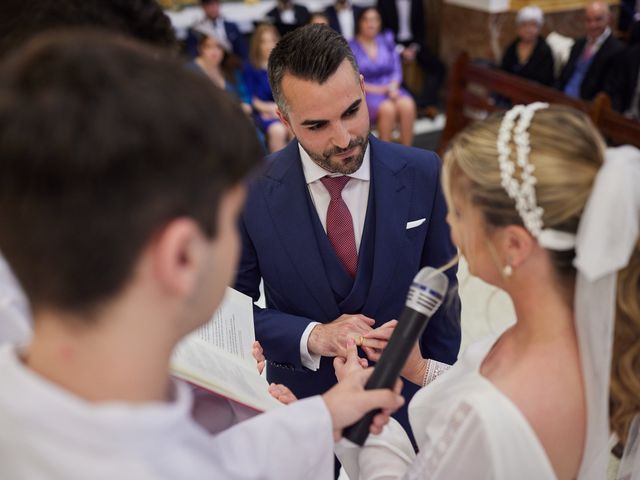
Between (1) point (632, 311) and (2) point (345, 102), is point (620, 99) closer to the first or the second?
(2) point (345, 102)

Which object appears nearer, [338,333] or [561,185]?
[561,185]

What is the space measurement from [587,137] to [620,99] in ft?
18.1

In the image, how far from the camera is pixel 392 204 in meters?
2.02

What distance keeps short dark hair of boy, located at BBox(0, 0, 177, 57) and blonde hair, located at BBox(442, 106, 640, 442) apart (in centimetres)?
70

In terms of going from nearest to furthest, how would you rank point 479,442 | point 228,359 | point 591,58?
1. point 479,442
2. point 228,359
3. point 591,58

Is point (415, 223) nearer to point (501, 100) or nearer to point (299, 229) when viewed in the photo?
point (299, 229)

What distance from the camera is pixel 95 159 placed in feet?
2.38

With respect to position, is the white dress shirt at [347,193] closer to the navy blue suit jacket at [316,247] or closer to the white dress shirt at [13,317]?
the navy blue suit jacket at [316,247]

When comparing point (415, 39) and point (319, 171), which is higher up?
point (319, 171)

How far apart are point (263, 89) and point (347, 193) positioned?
4963mm

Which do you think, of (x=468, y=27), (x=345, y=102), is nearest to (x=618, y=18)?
(x=468, y=27)

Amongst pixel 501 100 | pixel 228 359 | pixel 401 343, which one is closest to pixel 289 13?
pixel 501 100

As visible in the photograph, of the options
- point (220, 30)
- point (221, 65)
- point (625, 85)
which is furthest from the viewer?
point (220, 30)

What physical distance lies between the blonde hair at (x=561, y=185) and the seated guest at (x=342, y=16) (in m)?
7.53
